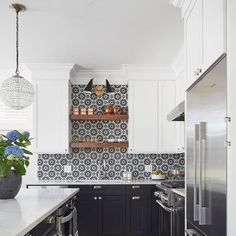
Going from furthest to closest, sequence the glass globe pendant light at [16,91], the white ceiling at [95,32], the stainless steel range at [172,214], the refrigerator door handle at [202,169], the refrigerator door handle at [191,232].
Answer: the glass globe pendant light at [16,91], the stainless steel range at [172,214], the white ceiling at [95,32], the refrigerator door handle at [191,232], the refrigerator door handle at [202,169]

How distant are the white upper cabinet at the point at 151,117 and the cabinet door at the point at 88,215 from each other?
1001 mm

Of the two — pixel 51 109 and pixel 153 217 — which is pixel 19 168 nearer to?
pixel 51 109

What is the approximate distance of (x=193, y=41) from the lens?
2.67 m

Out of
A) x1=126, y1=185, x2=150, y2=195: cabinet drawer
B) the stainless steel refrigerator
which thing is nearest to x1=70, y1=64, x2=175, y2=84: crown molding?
x1=126, y1=185, x2=150, y2=195: cabinet drawer

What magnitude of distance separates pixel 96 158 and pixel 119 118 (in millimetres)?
775

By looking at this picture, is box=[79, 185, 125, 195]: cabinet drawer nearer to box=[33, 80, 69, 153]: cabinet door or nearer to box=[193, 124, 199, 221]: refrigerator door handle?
box=[33, 80, 69, 153]: cabinet door

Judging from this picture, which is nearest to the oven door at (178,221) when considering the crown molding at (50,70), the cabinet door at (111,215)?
the cabinet door at (111,215)

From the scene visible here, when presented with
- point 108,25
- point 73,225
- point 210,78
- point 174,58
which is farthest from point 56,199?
point 174,58

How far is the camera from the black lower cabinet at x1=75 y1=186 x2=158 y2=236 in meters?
5.21

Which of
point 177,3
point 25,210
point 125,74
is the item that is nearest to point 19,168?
point 25,210

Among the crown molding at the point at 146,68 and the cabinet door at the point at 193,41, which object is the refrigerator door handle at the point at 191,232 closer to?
the cabinet door at the point at 193,41

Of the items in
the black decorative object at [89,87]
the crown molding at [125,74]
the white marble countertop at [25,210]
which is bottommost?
the white marble countertop at [25,210]

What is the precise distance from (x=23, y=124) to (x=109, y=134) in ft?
4.69

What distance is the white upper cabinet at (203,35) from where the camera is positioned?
1.94m
